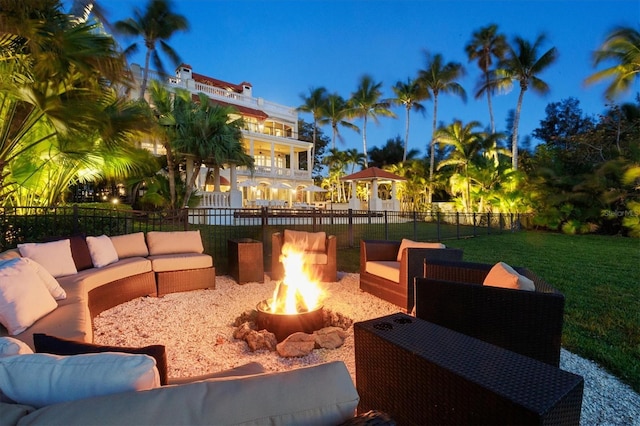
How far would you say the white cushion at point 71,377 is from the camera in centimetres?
94

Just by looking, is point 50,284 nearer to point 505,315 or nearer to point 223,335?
point 223,335

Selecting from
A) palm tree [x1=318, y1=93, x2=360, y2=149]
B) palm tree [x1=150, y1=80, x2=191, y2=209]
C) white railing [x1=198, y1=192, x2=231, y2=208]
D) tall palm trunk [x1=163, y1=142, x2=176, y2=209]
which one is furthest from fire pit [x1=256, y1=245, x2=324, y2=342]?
palm tree [x1=318, y1=93, x2=360, y2=149]

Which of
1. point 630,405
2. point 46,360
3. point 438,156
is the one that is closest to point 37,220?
point 46,360

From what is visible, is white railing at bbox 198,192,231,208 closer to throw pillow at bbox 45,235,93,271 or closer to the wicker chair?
throw pillow at bbox 45,235,93,271

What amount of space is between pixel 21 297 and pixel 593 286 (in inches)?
286

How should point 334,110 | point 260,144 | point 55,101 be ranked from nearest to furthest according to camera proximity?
point 55,101 < point 260,144 < point 334,110

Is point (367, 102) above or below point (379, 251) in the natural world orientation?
above

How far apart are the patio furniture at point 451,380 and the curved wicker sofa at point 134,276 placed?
223 cm

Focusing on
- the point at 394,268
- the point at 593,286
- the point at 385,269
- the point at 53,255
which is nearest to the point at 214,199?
the point at 53,255

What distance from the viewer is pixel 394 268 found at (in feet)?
15.4

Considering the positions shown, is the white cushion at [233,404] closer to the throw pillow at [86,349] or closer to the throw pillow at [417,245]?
the throw pillow at [86,349]

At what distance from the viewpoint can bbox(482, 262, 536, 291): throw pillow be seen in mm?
2480

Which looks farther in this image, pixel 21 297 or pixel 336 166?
pixel 336 166

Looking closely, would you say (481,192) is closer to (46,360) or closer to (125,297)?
(125,297)
